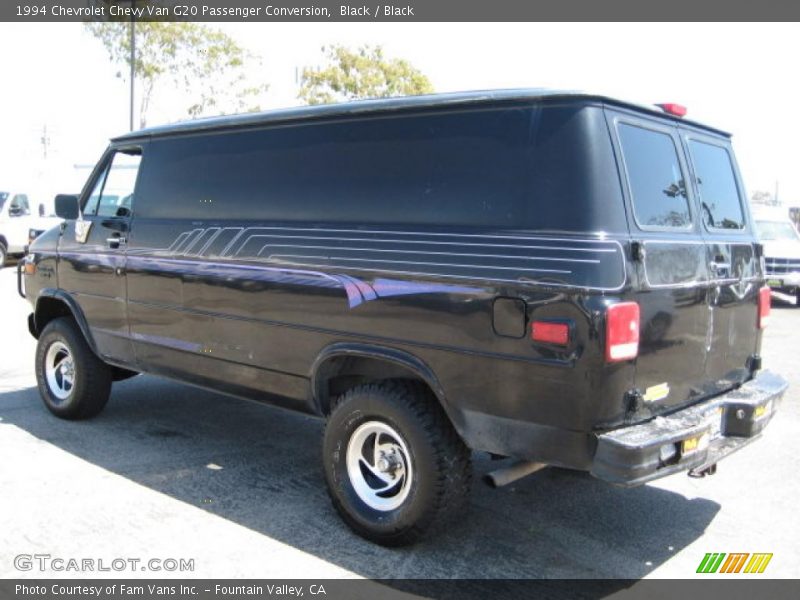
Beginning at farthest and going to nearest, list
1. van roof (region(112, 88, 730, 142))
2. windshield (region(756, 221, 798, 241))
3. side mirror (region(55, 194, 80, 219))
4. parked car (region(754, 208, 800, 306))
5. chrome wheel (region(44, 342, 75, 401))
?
windshield (region(756, 221, 798, 241)) → parked car (region(754, 208, 800, 306)) → chrome wheel (region(44, 342, 75, 401)) → side mirror (region(55, 194, 80, 219)) → van roof (region(112, 88, 730, 142))

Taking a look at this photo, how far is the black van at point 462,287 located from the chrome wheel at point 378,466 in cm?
2

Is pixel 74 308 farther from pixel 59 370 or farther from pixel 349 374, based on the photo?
pixel 349 374

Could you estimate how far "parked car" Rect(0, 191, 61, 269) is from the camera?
19391 mm

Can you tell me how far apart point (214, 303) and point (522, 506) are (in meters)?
2.30

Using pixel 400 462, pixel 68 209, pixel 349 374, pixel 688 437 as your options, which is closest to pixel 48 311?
pixel 68 209

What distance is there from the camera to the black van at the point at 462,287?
325 centimetres

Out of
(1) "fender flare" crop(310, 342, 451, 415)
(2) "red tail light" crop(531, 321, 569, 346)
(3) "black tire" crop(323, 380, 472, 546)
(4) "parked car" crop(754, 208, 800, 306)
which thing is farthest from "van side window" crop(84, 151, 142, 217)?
(4) "parked car" crop(754, 208, 800, 306)

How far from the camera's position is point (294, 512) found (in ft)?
14.2

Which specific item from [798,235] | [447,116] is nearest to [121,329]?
[447,116]

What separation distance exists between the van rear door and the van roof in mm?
181

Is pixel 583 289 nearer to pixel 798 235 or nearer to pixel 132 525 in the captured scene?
pixel 132 525

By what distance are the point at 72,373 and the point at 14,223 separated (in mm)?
15675

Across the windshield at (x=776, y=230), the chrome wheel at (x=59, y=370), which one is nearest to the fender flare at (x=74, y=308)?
the chrome wheel at (x=59, y=370)

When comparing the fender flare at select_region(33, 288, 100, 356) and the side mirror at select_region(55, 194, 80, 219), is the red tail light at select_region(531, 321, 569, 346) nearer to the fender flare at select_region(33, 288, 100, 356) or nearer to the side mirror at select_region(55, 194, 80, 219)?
the fender flare at select_region(33, 288, 100, 356)
